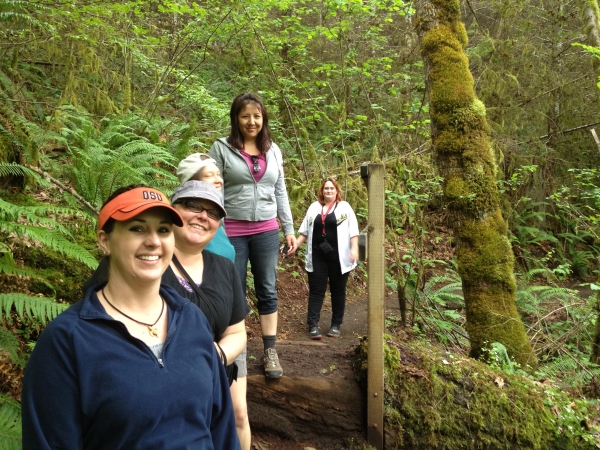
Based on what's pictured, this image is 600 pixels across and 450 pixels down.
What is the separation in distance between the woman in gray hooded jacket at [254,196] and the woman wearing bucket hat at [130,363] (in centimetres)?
181

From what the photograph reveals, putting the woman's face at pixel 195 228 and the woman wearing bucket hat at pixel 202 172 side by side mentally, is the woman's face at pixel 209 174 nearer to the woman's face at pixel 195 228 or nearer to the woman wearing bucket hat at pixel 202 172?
the woman wearing bucket hat at pixel 202 172

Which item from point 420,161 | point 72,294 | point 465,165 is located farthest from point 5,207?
point 420,161

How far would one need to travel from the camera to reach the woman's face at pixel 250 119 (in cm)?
342

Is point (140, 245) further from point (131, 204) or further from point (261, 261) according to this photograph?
point (261, 261)

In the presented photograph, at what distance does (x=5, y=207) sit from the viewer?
2.94 meters

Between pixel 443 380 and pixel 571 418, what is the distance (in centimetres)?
100

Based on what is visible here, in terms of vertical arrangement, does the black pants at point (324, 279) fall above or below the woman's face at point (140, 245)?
below

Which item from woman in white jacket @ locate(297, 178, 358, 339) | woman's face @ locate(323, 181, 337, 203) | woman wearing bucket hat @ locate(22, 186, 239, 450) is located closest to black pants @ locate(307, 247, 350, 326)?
woman in white jacket @ locate(297, 178, 358, 339)

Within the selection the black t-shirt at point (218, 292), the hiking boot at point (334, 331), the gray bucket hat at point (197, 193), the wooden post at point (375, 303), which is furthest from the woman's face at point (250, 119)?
the hiking boot at point (334, 331)

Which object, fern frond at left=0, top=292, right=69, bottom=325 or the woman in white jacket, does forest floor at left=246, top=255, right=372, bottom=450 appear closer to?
the woman in white jacket

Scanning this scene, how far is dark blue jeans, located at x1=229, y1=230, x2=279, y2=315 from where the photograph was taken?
354cm

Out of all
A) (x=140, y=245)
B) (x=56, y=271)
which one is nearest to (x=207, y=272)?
(x=140, y=245)

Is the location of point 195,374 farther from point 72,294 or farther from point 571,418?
point 571,418

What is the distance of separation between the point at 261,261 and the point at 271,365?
2.82ft
